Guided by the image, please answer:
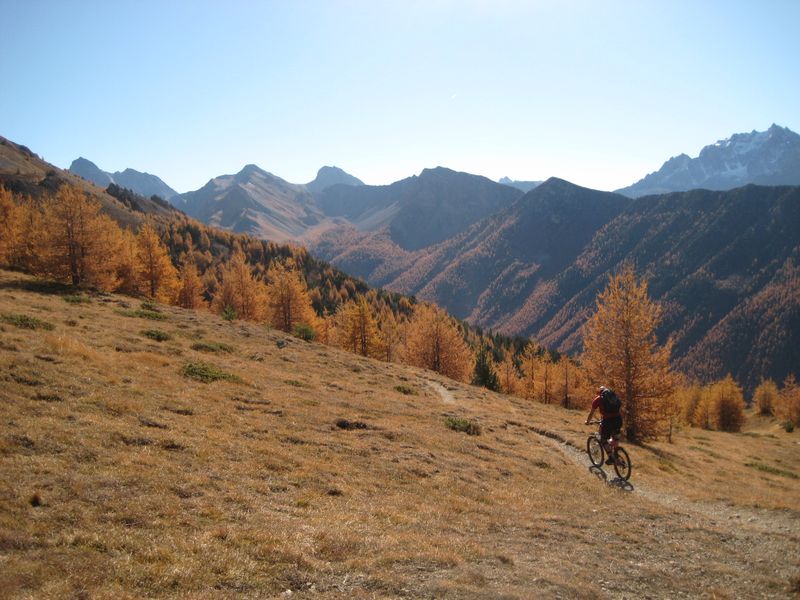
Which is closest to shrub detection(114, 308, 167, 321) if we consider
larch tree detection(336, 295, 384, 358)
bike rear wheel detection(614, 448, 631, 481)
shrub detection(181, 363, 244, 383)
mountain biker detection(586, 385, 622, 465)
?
shrub detection(181, 363, 244, 383)

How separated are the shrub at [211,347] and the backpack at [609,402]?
22627 millimetres

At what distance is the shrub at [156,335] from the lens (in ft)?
90.2

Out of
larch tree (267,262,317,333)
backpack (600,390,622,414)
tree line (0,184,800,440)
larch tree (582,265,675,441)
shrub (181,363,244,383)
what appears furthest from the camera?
larch tree (267,262,317,333)

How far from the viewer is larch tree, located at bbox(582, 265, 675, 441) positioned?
3503cm

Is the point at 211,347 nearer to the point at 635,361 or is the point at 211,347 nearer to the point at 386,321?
the point at 635,361

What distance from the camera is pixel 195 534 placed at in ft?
28.7

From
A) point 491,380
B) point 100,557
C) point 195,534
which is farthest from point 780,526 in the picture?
point 491,380

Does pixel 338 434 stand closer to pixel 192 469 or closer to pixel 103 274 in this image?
pixel 192 469

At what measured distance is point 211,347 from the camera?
95.8 feet

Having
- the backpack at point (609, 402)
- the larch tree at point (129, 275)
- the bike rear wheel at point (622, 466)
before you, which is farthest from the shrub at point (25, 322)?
the larch tree at point (129, 275)

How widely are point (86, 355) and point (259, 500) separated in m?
12.9

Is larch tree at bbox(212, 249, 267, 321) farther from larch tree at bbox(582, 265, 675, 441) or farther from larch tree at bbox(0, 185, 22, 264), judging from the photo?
larch tree at bbox(582, 265, 675, 441)

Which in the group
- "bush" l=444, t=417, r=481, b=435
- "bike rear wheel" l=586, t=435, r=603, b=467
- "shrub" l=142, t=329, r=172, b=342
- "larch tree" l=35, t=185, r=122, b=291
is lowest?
"bush" l=444, t=417, r=481, b=435

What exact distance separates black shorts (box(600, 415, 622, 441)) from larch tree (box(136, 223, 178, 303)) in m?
Result: 58.5
